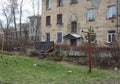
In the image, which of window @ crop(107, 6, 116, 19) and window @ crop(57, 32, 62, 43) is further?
window @ crop(57, 32, 62, 43)

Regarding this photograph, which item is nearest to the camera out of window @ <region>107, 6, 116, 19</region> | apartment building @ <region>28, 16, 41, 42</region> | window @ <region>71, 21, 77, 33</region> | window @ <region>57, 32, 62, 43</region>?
window @ <region>107, 6, 116, 19</region>

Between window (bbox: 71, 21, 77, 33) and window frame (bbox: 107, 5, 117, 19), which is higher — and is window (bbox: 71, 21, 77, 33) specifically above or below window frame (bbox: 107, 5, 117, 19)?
below

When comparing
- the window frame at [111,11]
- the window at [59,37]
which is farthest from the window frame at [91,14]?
the window at [59,37]

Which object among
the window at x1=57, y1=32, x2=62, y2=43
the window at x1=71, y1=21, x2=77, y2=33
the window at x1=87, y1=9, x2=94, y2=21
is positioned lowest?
the window at x1=57, y1=32, x2=62, y2=43

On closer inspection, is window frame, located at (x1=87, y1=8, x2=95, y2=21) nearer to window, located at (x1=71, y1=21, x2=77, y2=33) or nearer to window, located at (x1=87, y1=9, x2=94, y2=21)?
window, located at (x1=87, y1=9, x2=94, y2=21)

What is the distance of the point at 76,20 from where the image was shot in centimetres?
3903

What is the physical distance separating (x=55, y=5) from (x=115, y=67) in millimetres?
28833

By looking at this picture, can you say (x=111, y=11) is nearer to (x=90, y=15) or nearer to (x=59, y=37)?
(x=90, y=15)

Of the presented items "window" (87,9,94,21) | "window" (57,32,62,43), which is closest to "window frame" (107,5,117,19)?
"window" (87,9,94,21)

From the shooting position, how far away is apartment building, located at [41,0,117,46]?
34031 millimetres

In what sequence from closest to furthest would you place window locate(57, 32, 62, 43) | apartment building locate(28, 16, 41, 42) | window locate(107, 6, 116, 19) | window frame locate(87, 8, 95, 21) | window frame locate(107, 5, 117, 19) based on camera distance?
1. window frame locate(107, 5, 117, 19)
2. window locate(107, 6, 116, 19)
3. window frame locate(87, 8, 95, 21)
4. window locate(57, 32, 62, 43)
5. apartment building locate(28, 16, 41, 42)

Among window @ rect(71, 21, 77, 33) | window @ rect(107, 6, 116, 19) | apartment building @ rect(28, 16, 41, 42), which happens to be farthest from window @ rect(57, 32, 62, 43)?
apartment building @ rect(28, 16, 41, 42)

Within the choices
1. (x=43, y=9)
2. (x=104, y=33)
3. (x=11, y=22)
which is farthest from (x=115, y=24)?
(x=11, y=22)

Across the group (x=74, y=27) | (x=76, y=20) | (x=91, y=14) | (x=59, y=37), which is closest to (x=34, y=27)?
(x=59, y=37)
